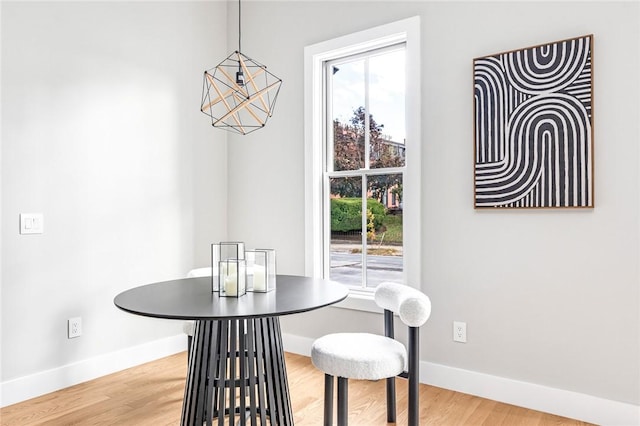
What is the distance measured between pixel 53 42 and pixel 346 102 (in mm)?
1915

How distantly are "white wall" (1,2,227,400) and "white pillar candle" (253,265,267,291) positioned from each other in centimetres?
149

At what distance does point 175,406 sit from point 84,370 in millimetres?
A: 775

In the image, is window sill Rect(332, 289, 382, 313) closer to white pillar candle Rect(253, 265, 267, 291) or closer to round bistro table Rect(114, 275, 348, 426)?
round bistro table Rect(114, 275, 348, 426)

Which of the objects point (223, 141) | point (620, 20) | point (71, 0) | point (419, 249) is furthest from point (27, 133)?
point (620, 20)

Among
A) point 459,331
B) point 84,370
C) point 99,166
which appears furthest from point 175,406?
point 459,331

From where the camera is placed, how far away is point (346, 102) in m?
3.33

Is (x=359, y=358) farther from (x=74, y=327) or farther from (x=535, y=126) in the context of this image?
(x=74, y=327)

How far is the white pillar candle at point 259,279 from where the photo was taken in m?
2.03

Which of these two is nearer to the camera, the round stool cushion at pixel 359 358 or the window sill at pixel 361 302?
the round stool cushion at pixel 359 358

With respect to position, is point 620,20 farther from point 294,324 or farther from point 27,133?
point 27,133

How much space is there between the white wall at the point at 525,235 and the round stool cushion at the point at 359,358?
0.87 metres

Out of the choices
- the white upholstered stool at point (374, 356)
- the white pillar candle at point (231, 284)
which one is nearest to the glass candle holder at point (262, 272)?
the white pillar candle at point (231, 284)

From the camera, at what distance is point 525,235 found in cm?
252

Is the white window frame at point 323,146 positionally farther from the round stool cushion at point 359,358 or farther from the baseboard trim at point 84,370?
the baseboard trim at point 84,370
